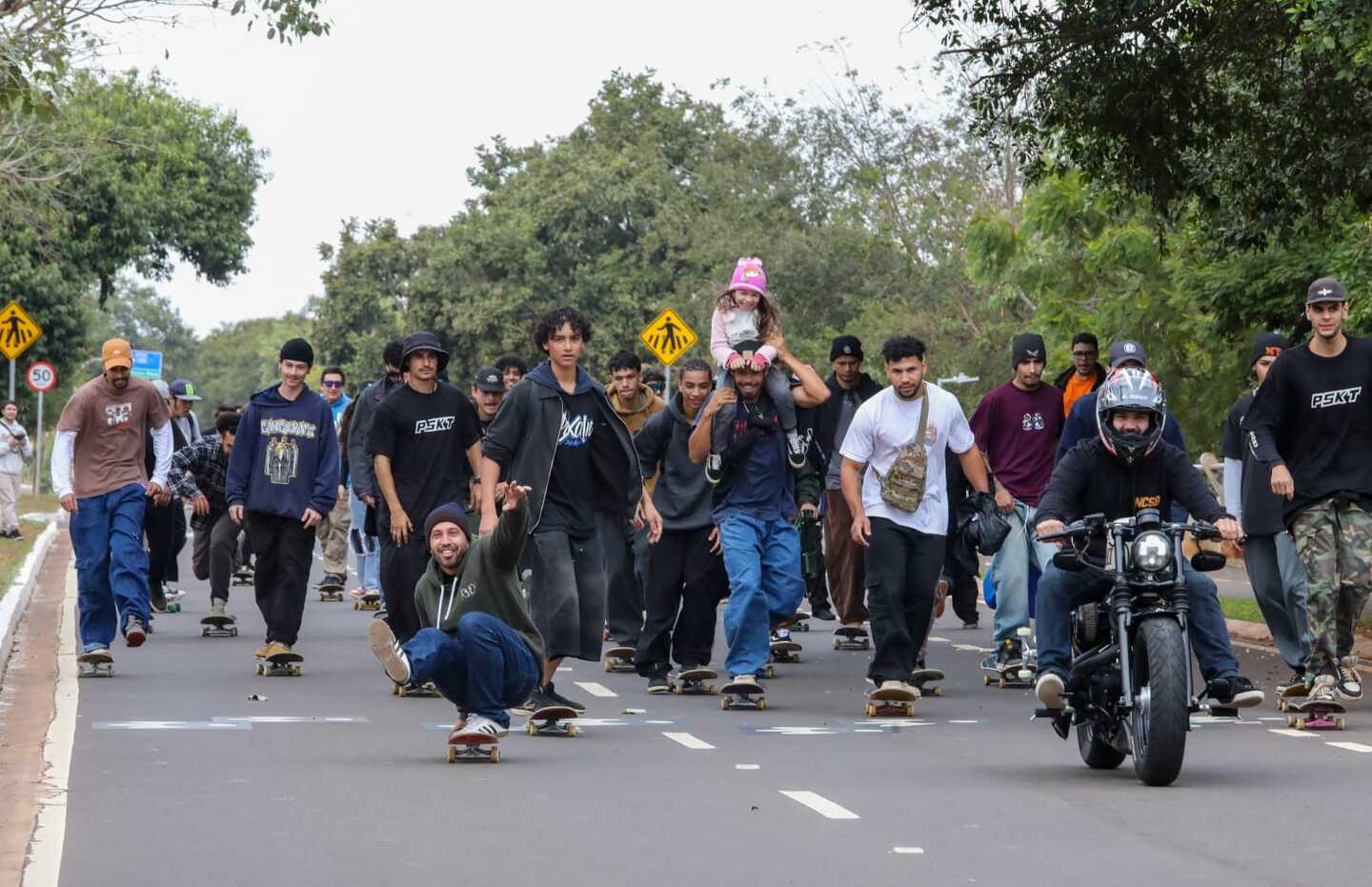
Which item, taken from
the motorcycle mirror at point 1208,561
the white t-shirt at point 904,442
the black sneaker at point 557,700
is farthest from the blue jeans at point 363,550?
the motorcycle mirror at point 1208,561

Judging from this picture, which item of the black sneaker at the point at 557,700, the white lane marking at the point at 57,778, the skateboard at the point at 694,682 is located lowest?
the white lane marking at the point at 57,778

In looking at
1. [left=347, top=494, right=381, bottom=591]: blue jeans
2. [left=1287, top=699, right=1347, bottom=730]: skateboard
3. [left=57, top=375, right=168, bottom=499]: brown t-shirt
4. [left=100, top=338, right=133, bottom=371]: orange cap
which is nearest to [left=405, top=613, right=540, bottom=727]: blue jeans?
[left=1287, top=699, right=1347, bottom=730]: skateboard

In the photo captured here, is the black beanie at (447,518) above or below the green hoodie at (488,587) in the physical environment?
above

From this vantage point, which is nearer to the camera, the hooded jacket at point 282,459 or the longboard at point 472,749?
the longboard at point 472,749

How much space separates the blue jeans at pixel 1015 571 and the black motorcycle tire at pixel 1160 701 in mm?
4383

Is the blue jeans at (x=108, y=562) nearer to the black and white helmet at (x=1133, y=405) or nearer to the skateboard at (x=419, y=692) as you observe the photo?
Result: the skateboard at (x=419, y=692)

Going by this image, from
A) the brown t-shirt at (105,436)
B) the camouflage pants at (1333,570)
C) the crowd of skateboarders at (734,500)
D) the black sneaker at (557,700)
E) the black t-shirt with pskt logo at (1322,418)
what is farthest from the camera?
the brown t-shirt at (105,436)

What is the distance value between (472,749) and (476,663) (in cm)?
41

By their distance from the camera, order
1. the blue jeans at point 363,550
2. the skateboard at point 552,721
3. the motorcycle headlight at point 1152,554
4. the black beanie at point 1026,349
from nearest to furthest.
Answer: the motorcycle headlight at point 1152,554 → the skateboard at point 552,721 → the black beanie at point 1026,349 → the blue jeans at point 363,550

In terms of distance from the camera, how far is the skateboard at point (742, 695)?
12.2 metres

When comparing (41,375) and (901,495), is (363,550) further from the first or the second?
(41,375)

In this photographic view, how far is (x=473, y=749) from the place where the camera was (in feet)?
32.9

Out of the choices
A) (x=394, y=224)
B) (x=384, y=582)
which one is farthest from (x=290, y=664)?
(x=394, y=224)

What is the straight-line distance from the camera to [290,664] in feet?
46.3
